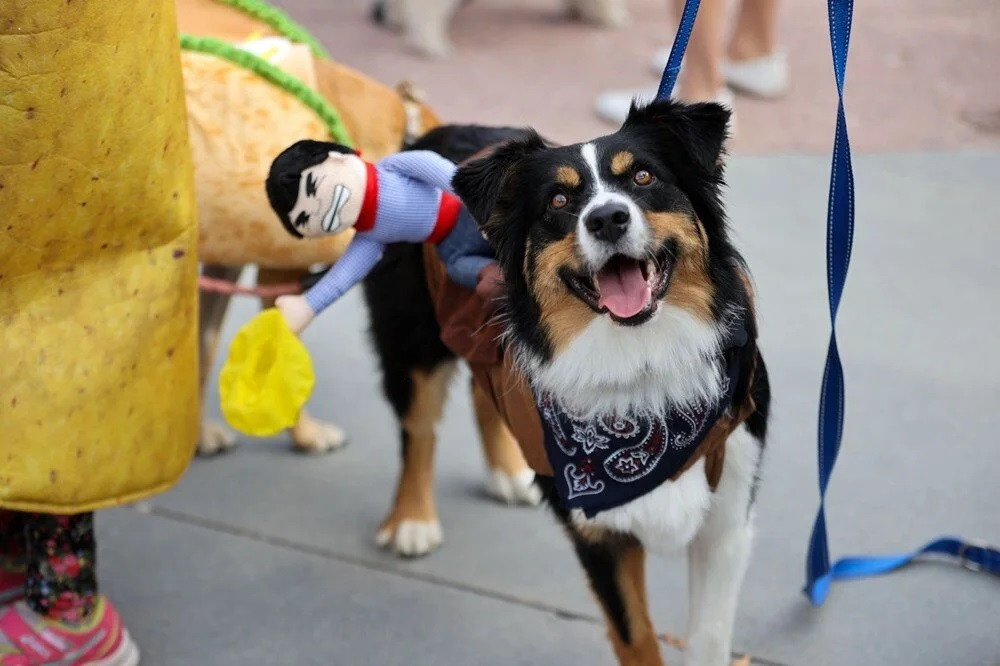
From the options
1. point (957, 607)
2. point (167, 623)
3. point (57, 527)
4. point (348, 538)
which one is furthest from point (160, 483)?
point (957, 607)

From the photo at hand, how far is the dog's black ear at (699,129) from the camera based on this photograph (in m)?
2.32

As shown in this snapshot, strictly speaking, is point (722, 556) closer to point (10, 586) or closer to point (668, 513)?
point (668, 513)

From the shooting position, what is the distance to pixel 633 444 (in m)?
2.40

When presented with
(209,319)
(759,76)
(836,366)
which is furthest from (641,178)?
(759,76)

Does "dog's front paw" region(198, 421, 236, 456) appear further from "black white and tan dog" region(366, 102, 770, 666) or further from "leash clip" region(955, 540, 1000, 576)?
"leash clip" region(955, 540, 1000, 576)

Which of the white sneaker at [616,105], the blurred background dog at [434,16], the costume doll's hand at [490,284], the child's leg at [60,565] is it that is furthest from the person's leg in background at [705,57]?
the child's leg at [60,565]

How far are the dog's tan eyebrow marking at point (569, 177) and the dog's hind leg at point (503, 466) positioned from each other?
137 cm

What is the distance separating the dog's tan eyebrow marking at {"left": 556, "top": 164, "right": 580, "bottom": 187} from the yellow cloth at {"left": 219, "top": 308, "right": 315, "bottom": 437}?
0.68 metres

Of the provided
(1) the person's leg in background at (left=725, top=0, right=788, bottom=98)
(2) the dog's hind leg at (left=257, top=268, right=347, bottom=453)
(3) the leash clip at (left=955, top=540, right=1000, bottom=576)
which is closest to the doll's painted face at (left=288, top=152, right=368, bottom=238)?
(2) the dog's hind leg at (left=257, top=268, right=347, bottom=453)

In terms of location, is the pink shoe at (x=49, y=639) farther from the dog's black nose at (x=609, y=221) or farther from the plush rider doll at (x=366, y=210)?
the dog's black nose at (x=609, y=221)

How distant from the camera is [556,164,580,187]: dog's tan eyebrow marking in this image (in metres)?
2.32

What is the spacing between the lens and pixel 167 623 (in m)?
3.19

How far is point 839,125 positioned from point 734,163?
130 inches

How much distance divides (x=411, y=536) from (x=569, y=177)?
1.45 meters
